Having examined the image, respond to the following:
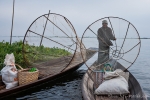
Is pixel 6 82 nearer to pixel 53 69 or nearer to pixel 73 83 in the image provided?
pixel 53 69

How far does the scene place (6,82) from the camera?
4.44m

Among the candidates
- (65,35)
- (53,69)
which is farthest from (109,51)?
(53,69)

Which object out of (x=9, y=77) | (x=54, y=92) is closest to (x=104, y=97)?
(x=54, y=92)

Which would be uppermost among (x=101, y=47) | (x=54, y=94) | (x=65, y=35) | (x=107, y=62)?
(x=65, y=35)

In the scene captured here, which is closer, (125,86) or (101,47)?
(125,86)

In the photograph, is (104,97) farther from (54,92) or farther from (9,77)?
(9,77)

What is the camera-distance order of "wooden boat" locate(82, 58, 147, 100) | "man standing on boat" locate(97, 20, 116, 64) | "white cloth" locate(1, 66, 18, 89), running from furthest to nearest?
1. "man standing on boat" locate(97, 20, 116, 64)
2. "white cloth" locate(1, 66, 18, 89)
3. "wooden boat" locate(82, 58, 147, 100)

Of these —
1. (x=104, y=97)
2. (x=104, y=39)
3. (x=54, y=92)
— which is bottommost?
(x=54, y=92)

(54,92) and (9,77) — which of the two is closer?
(9,77)

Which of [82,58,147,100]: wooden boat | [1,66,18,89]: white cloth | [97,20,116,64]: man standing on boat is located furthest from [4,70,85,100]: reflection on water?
[97,20,116,64]: man standing on boat

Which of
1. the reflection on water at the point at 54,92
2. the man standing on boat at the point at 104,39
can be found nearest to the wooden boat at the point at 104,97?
the man standing on boat at the point at 104,39

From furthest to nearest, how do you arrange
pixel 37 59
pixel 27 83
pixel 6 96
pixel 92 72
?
1. pixel 37 59
2. pixel 92 72
3. pixel 27 83
4. pixel 6 96

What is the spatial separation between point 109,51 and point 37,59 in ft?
9.01

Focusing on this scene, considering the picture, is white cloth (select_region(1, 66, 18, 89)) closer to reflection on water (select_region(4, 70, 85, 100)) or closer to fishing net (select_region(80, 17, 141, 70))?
reflection on water (select_region(4, 70, 85, 100))
